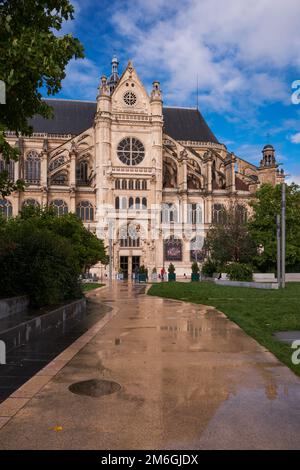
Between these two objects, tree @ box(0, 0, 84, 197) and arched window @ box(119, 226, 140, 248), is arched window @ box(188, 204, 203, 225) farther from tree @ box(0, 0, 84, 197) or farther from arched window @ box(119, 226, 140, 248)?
tree @ box(0, 0, 84, 197)

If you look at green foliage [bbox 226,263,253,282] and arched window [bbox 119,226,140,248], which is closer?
green foliage [bbox 226,263,253,282]

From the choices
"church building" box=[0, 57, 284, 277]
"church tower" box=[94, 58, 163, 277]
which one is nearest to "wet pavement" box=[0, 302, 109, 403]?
"church building" box=[0, 57, 284, 277]

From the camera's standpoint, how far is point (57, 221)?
3175 centimetres

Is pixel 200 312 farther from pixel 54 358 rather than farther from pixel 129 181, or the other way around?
pixel 129 181

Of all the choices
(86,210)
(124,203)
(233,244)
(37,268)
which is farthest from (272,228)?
(37,268)

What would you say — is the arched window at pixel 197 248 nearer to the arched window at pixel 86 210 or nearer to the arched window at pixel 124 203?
the arched window at pixel 124 203

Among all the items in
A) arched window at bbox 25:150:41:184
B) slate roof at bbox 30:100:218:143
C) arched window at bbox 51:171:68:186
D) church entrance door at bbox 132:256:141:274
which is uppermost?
slate roof at bbox 30:100:218:143

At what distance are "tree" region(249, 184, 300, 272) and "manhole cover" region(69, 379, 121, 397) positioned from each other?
115 feet

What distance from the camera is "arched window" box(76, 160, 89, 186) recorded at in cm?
6531

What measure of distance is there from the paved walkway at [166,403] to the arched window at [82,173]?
5879 centimetres

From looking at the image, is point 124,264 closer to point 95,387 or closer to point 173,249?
point 173,249

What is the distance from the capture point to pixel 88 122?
7200 cm

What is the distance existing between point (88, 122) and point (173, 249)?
86.3 ft

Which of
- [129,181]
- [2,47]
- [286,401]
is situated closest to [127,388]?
[286,401]
